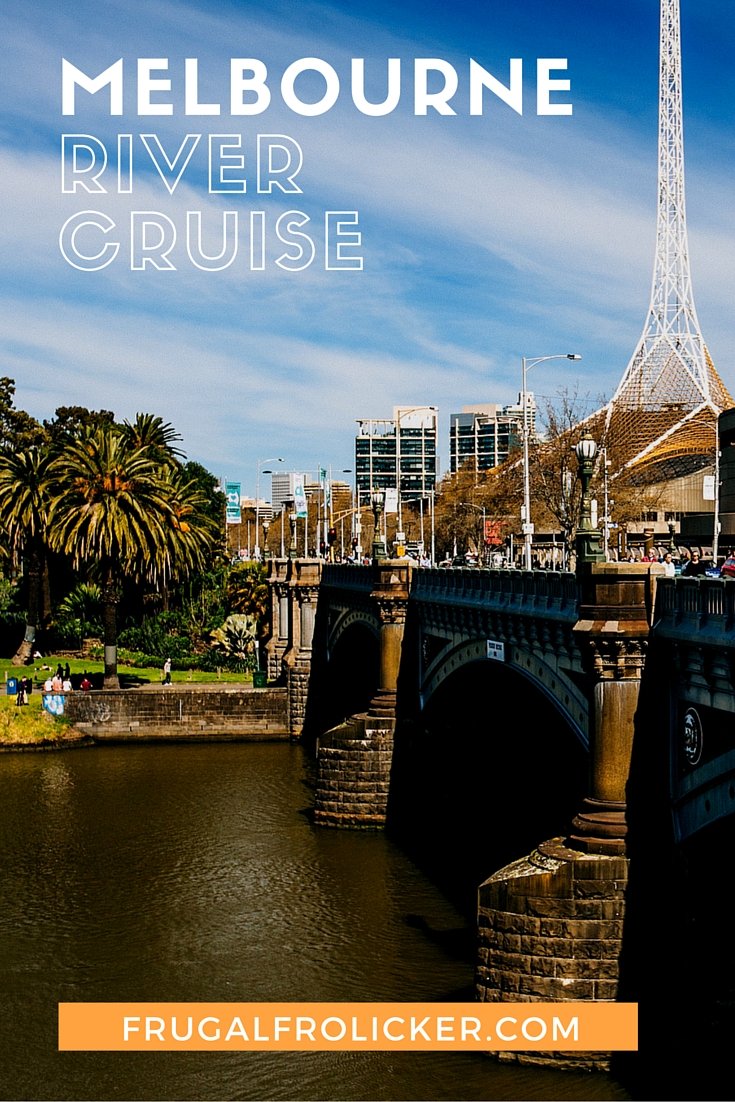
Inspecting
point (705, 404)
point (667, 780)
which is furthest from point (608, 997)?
point (705, 404)

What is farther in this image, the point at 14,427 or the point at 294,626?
the point at 14,427

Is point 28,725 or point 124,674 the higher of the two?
point 124,674

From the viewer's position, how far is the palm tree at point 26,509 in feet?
251

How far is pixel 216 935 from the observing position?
31.5 meters

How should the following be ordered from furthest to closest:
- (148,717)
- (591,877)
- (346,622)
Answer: (148,717) → (346,622) → (591,877)

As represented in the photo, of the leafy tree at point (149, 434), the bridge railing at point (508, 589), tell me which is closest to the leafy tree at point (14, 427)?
the leafy tree at point (149, 434)

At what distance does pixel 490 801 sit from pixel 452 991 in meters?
17.7

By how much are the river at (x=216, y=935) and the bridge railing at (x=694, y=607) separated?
331 inches

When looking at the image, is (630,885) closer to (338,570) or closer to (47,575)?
(338,570)

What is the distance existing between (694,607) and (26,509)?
202ft

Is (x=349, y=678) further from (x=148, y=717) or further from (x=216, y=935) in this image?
(x=216, y=935)

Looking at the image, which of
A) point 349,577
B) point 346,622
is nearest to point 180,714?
point 346,622

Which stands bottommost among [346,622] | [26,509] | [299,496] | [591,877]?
[591,877]

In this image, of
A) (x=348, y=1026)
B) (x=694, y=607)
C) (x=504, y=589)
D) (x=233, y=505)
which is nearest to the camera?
(x=694, y=607)
